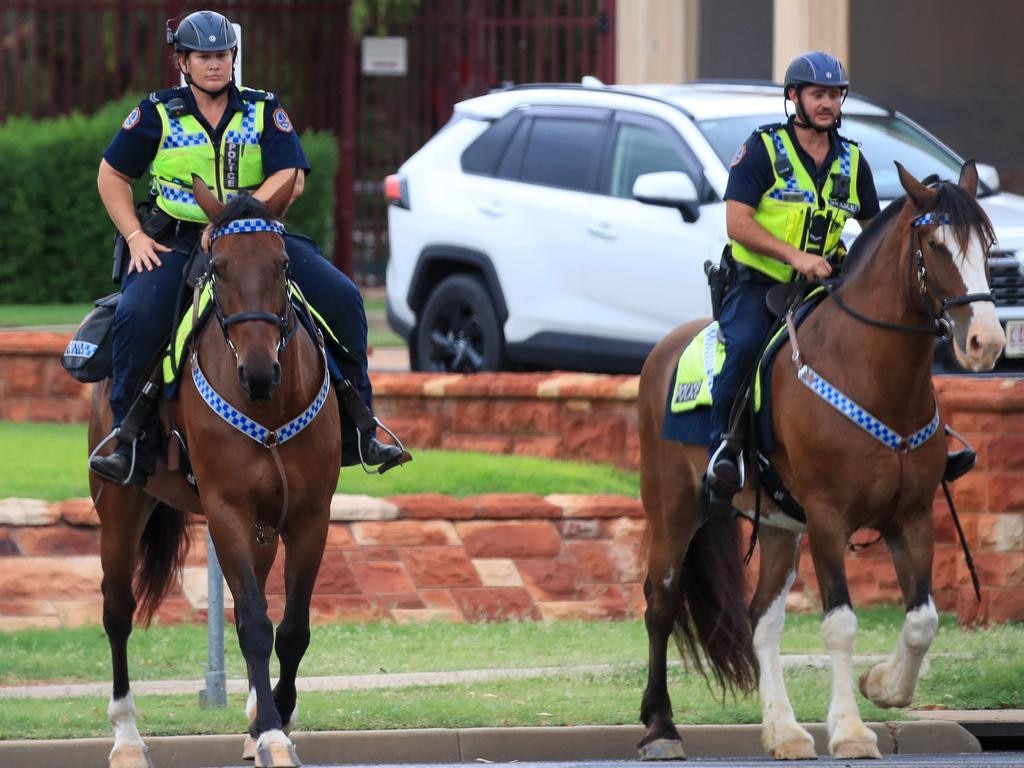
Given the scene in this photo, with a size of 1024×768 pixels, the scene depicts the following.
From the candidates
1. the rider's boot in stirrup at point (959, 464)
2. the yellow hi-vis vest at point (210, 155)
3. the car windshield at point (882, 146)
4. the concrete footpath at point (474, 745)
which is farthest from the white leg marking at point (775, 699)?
the car windshield at point (882, 146)

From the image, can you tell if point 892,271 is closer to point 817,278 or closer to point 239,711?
point 817,278

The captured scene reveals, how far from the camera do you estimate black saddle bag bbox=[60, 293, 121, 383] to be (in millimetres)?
9906

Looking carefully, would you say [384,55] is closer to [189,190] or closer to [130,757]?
[189,190]

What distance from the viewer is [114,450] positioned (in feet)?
31.5

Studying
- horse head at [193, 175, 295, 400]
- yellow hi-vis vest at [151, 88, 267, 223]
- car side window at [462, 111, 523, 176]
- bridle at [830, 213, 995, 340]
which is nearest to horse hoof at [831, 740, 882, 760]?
bridle at [830, 213, 995, 340]

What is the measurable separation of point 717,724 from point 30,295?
14133 millimetres

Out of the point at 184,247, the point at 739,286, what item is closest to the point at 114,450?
the point at 184,247

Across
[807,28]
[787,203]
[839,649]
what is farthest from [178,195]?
[807,28]

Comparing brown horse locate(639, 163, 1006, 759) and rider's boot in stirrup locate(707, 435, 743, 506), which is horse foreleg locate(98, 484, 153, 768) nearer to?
brown horse locate(639, 163, 1006, 759)

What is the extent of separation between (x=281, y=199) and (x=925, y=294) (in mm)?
2479

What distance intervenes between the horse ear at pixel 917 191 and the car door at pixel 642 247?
19.0 ft

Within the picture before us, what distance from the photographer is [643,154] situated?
15.4 metres

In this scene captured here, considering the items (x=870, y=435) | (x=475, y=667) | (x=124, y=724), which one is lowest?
(x=475, y=667)

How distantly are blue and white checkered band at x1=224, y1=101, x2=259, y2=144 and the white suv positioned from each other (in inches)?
200
